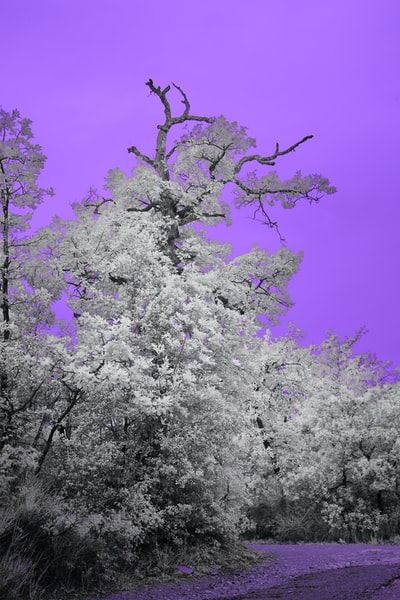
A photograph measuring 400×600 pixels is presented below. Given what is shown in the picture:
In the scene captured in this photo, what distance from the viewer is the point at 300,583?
7301 mm

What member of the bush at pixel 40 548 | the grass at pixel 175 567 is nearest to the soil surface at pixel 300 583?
the grass at pixel 175 567

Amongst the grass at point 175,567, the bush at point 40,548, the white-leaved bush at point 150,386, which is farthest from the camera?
the white-leaved bush at point 150,386

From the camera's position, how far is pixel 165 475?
8.73m

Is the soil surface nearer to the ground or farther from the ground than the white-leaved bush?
nearer to the ground

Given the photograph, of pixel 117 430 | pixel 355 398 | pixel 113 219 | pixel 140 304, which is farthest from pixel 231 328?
pixel 355 398

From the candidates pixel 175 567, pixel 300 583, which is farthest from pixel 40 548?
pixel 300 583

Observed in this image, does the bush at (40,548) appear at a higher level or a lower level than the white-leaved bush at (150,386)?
lower

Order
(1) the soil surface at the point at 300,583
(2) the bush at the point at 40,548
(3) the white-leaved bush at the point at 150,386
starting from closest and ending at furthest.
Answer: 1. (2) the bush at the point at 40,548
2. (1) the soil surface at the point at 300,583
3. (3) the white-leaved bush at the point at 150,386

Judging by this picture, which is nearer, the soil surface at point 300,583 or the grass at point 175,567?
the soil surface at point 300,583

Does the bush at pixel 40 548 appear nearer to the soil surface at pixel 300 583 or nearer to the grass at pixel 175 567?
the grass at pixel 175 567

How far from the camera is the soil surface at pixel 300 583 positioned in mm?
6377

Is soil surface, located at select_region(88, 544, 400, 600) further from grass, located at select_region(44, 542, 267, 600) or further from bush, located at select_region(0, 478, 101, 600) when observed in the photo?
bush, located at select_region(0, 478, 101, 600)

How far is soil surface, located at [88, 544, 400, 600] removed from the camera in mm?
6377

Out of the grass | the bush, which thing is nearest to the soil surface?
the grass
